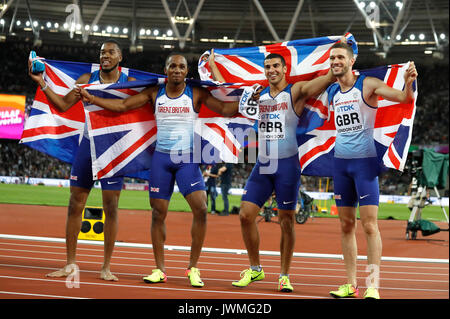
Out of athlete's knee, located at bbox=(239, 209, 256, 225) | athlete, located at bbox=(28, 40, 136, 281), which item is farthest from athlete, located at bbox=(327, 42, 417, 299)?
athlete, located at bbox=(28, 40, 136, 281)

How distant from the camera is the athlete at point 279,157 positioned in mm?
5500

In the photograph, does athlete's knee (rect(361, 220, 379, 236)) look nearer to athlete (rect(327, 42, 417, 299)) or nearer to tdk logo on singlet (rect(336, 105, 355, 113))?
athlete (rect(327, 42, 417, 299))

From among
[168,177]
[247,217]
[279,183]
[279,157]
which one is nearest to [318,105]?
[279,157]

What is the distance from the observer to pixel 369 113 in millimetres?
5148

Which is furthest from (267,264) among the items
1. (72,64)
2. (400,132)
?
(72,64)

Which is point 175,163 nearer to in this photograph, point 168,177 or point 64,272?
point 168,177

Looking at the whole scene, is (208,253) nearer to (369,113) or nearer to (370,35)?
(369,113)

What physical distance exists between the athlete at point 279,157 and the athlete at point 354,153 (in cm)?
31

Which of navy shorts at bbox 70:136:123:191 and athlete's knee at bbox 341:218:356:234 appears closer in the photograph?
athlete's knee at bbox 341:218:356:234

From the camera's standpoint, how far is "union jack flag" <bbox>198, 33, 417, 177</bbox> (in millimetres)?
5598

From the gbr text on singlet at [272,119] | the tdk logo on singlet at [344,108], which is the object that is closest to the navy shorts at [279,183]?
the gbr text on singlet at [272,119]

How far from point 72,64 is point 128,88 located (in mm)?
1040

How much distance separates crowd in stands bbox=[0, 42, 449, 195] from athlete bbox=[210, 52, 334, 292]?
22039mm

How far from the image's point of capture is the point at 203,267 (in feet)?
23.0
